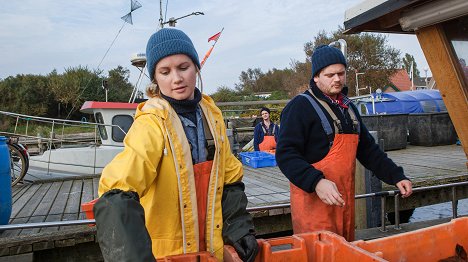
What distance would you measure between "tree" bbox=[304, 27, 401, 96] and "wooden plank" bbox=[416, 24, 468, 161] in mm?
31051

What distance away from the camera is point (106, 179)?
1.40 meters

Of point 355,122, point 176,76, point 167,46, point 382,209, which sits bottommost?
point 382,209

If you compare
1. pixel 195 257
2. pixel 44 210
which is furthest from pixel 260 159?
pixel 195 257

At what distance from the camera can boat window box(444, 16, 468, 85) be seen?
241 cm

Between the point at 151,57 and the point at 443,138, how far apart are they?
43.5ft

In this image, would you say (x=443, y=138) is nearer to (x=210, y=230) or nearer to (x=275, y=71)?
(x=210, y=230)

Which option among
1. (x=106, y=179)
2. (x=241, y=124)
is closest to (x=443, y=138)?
(x=241, y=124)

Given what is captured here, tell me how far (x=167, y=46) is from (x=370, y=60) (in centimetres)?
3350

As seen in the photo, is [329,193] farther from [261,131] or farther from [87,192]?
[261,131]

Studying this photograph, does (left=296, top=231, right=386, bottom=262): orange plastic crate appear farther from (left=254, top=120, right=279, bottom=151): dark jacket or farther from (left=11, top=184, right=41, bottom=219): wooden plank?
(left=254, top=120, right=279, bottom=151): dark jacket

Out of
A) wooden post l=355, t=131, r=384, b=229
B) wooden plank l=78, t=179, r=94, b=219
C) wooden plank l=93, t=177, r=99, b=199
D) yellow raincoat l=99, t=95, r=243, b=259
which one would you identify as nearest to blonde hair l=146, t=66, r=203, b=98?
yellow raincoat l=99, t=95, r=243, b=259

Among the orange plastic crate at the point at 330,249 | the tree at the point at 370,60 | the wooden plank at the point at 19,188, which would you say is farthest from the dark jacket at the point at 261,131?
the tree at the point at 370,60

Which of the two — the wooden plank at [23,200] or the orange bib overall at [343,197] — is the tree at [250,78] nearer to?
the wooden plank at [23,200]

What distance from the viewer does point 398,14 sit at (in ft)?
8.50
